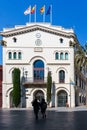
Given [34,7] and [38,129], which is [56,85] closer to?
[34,7]

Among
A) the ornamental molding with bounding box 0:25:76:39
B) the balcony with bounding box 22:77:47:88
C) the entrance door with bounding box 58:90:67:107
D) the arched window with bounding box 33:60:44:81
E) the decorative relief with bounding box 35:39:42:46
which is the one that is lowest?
the entrance door with bounding box 58:90:67:107

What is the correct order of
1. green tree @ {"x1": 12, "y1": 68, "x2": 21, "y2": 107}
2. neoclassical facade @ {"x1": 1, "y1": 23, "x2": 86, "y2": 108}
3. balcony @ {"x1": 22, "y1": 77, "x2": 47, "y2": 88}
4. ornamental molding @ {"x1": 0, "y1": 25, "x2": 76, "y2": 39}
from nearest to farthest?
1. green tree @ {"x1": 12, "y1": 68, "x2": 21, "y2": 107}
2. balcony @ {"x1": 22, "y1": 77, "x2": 47, "y2": 88}
3. neoclassical facade @ {"x1": 1, "y1": 23, "x2": 86, "y2": 108}
4. ornamental molding @ {"x1": 0, "y1": 25, "x2": 76, "y2": 39}

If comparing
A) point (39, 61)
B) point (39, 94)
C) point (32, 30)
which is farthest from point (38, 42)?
point (39, 94)

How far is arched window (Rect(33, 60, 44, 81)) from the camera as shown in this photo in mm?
78875

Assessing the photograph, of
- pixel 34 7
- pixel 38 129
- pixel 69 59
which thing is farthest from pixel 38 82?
pixel 38 129

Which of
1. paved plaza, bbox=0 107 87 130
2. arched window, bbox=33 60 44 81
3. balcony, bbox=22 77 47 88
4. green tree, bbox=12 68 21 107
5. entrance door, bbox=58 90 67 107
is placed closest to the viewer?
paved plaza, bbox=0 107 87 130

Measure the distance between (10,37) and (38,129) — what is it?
200 feet

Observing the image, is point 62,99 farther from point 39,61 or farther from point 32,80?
point 39,61

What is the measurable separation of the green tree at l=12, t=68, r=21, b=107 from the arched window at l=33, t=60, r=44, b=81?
4.11 m

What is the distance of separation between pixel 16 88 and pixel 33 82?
4.12 m

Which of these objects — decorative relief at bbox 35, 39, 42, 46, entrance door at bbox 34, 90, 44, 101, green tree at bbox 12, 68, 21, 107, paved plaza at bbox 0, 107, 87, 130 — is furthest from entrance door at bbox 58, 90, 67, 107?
paved plaza at bbox 0, 107, 87, 130

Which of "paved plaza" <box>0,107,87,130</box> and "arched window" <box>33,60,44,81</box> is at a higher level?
"arched window" <box>33,60,44,81</box>

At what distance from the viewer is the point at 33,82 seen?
77875mm

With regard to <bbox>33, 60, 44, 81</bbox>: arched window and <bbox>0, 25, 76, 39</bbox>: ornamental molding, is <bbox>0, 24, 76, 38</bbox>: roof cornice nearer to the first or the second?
<bbox>0, 25, 76, 39</bbox>: ornamental molding
